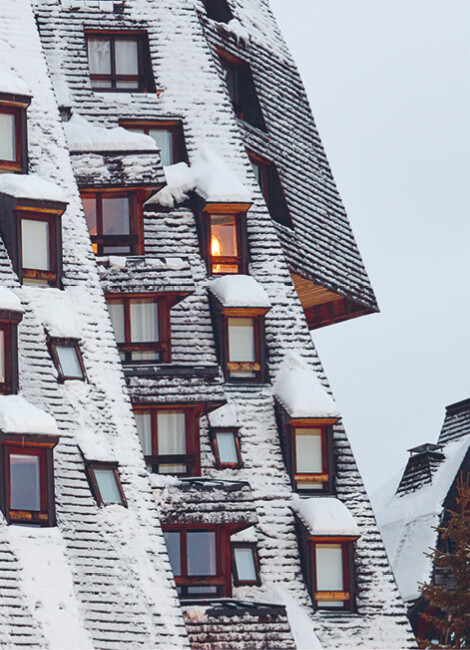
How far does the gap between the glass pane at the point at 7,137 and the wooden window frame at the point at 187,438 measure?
25.2 feet

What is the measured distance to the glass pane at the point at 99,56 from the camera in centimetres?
6012

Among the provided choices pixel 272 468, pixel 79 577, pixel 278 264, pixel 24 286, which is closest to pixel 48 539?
pixel 79 577

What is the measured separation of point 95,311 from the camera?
1909 inches

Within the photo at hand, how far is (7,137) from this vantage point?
4994cm

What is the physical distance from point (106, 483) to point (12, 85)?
11.7 m

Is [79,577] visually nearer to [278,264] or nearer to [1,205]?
A: [1,205]

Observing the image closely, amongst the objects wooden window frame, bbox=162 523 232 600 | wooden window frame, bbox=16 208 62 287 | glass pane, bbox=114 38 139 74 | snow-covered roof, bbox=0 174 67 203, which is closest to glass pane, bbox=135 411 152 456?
wooden window frame, bbox=162 523 232 600

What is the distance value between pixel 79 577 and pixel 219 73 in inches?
924

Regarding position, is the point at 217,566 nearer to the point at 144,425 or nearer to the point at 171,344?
the point at 144,425

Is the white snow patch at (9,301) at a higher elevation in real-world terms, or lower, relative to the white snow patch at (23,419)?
higher

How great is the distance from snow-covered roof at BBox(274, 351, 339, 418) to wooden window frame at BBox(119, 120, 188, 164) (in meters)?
7.83

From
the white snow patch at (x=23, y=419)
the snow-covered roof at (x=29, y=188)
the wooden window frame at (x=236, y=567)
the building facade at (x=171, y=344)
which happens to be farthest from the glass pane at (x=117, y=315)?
the white snow patch at (x=23, y=419)

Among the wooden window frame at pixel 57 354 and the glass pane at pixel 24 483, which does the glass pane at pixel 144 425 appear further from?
the glass pane at pixel 24 483

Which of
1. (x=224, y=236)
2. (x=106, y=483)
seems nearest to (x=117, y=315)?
(x=224, y=236)
